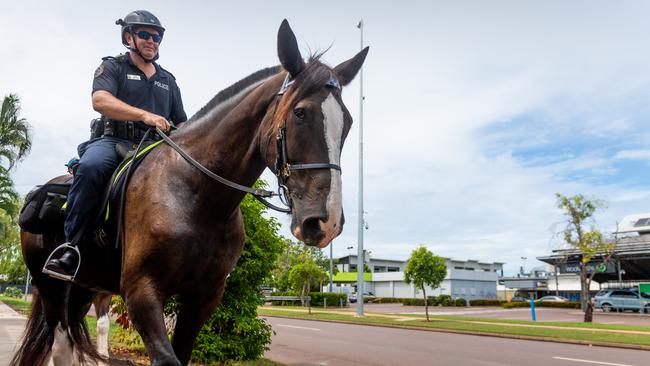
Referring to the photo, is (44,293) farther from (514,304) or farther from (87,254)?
(514,304)

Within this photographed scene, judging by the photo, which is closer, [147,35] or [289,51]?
[289,51]

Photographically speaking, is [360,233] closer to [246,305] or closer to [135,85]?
[246,305]

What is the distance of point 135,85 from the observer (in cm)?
362

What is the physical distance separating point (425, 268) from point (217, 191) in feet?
83.2

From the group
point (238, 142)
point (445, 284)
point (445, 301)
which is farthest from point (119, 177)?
point (445, 284)

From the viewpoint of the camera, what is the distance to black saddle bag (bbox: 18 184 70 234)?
3.57 metres

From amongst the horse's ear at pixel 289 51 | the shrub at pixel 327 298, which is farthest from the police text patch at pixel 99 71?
the shrub at pixel 327 298

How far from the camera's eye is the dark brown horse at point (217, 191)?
7.99 feet

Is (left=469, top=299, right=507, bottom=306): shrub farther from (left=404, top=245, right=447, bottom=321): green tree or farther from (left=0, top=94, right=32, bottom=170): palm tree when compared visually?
(left=0, top=94, right=32, bottom=170): palm tree

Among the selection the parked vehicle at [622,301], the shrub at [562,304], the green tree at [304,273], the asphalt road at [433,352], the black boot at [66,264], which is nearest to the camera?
the black boot at [66,264]

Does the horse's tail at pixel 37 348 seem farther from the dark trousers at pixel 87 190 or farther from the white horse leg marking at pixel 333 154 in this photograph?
the white horse leg marking at pixel 333 154

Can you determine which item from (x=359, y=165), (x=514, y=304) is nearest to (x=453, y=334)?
(x=359, y=165)

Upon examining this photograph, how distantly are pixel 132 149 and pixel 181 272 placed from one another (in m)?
1.22

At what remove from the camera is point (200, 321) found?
3.16 m
